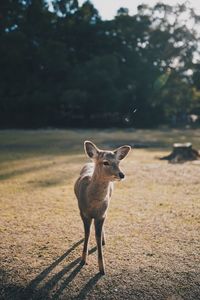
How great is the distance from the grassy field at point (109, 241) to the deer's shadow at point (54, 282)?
0.03ft

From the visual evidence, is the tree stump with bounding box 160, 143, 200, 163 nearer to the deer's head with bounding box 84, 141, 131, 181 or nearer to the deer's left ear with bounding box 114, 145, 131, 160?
the deer's left ear with bounding box 114, 145, 131, 160

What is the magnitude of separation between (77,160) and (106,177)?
25.4 feet

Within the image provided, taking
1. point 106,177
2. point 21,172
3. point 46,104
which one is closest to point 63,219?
point 106,177

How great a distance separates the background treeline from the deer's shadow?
77.6ft

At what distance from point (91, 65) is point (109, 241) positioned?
82.3ft

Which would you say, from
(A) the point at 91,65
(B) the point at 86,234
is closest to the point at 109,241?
(B) the point at 86,234

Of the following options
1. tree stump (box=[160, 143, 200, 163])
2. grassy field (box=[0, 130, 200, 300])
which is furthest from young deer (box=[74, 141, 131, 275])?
tree stump (box=[160, 143, 200, 163])

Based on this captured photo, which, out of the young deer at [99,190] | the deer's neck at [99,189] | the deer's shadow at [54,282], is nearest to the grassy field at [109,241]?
the deer's shadow at [54,282]

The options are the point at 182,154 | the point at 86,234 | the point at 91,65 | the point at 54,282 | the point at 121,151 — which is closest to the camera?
the point at 54,282

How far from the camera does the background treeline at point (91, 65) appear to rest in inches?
1119

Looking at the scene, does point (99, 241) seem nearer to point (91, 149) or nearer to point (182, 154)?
point (91, 149)

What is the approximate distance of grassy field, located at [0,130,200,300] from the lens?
3682 mm

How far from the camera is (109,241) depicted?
492 centimetres

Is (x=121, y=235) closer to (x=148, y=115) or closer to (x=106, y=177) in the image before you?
(x=106, y=177)
